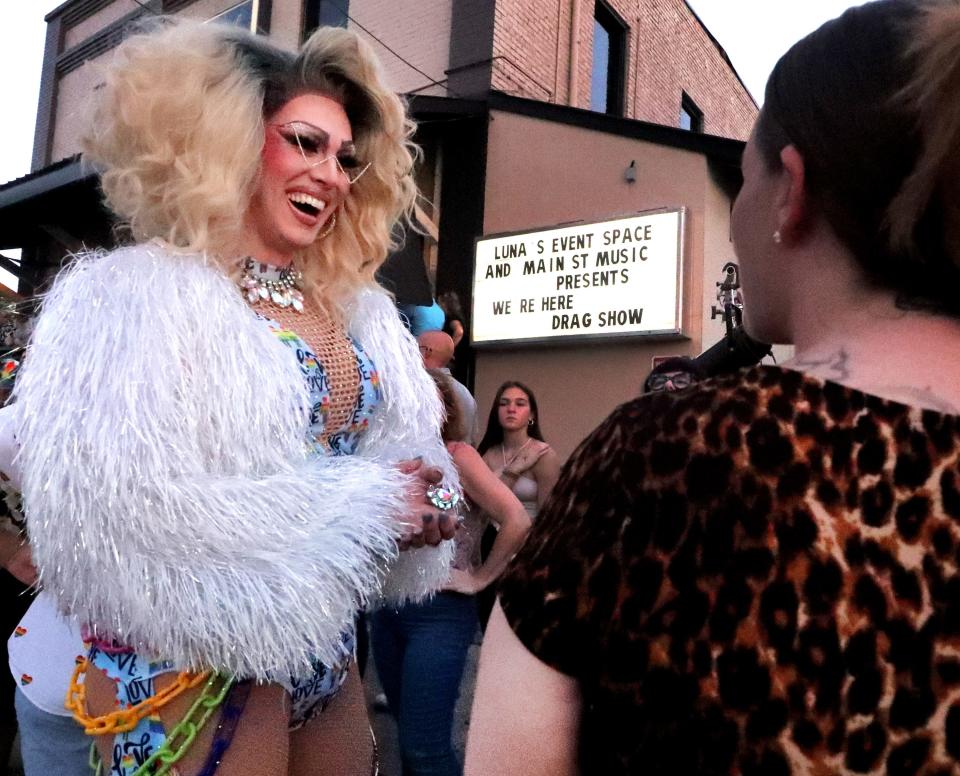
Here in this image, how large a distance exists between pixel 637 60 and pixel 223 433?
406 inches

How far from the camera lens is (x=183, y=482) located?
1.21 meters

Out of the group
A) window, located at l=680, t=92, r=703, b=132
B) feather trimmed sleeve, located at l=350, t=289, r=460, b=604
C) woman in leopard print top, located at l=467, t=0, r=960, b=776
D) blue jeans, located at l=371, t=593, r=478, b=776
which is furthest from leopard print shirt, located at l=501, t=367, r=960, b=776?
window, located at l=680, t=92, r=703, b=132

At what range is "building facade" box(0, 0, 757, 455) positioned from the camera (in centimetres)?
686

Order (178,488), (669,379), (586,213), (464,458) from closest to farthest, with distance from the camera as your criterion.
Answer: (178,488) < (464,458) < (669,379) < (586,213)

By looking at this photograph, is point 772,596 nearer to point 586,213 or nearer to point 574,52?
point 586,213

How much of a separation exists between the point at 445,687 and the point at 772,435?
1.92m

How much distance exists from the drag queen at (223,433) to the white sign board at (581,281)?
525cm

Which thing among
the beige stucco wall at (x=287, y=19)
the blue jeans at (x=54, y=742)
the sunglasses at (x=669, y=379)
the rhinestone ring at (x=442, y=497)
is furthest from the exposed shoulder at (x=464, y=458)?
the beige stucco wall at (x=287, y=19)

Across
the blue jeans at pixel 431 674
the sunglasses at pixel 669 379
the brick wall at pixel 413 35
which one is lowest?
the blue jeans at pixel 431 674

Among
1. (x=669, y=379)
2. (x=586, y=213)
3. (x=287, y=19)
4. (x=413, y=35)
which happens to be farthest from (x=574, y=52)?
(x=669, y=379)

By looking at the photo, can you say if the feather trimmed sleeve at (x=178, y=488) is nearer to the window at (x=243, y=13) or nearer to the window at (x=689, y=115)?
the window at (x=243, y=13)

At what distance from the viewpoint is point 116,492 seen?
3.85 ft

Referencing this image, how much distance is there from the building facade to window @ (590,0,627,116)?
0.08ft

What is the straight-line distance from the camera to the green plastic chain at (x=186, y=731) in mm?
1188
